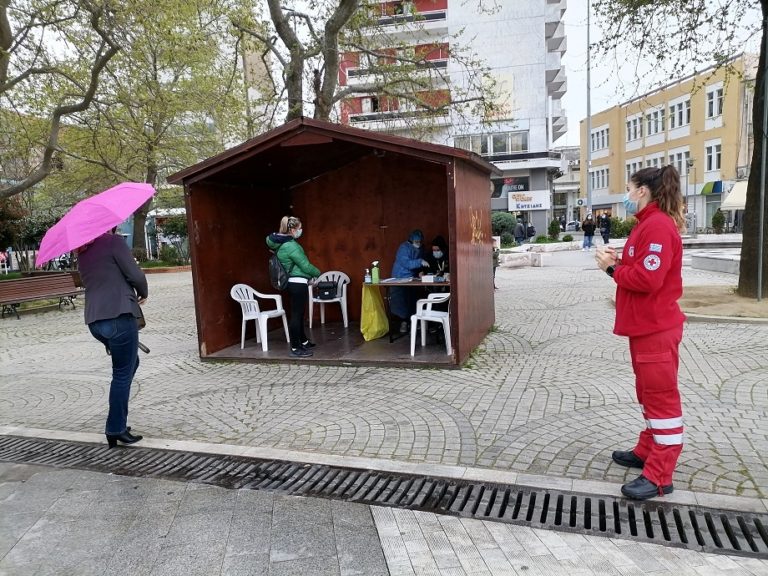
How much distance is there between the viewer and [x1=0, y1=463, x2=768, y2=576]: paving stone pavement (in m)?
2.78

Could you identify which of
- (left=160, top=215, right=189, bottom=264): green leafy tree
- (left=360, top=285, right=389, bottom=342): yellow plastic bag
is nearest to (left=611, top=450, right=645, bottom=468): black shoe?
(left=360, top=285, right=389, bottom=342): yellow plastic bag

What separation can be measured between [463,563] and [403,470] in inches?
43.5

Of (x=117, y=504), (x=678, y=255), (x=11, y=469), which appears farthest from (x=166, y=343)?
(x=678, y=255)

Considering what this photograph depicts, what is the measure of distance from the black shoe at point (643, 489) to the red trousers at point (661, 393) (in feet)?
0.12

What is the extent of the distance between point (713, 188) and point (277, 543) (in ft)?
154

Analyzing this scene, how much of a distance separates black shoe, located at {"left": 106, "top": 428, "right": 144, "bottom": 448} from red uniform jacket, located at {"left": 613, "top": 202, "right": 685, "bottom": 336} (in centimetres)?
386

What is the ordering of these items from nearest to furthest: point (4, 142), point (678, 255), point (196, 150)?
1. point (678, 255)
2. point (4, 142)
3. point (196, 150)

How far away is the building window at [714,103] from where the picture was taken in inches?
1558

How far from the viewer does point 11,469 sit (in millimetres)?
4262

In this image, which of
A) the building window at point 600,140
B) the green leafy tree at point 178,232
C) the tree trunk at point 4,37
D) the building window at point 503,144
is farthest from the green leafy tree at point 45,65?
the building window at point 600,140

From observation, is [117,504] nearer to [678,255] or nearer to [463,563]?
[463,563]

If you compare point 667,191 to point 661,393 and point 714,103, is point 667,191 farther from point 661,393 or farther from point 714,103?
point 714,103

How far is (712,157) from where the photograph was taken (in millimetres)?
41875

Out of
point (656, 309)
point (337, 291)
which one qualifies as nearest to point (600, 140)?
point (337, 291)
